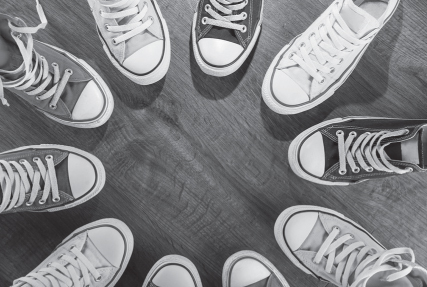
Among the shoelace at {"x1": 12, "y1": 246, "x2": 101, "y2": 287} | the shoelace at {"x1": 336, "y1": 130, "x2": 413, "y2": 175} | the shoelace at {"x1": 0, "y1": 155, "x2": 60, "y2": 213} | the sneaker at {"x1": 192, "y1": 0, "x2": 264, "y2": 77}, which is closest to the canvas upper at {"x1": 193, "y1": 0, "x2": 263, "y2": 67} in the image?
the sneaker at {"x1": 192, "y1": 0, "x2": 264, "y2": 77}

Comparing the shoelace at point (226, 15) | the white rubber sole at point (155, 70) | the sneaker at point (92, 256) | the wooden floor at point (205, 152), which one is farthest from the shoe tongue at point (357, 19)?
the sneaker at point (92, 256)

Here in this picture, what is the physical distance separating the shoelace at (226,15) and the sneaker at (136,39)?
0.11 meters

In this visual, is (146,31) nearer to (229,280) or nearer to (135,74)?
(135,74)

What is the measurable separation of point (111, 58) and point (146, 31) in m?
0.11

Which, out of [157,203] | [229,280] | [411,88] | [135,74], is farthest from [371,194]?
[135,74]

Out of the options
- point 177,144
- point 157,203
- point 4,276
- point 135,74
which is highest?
point 135,74

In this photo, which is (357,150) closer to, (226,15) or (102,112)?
(226,15)

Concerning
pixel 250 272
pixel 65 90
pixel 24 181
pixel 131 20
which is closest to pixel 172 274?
pixel 250 272

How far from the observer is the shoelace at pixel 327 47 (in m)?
0.71

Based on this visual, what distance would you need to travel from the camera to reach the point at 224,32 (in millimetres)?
761

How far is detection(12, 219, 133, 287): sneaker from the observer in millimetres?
757

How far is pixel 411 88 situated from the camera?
2.68 ft

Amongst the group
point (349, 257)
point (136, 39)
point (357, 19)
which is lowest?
point (349, 257)

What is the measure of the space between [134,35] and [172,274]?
587 mm
